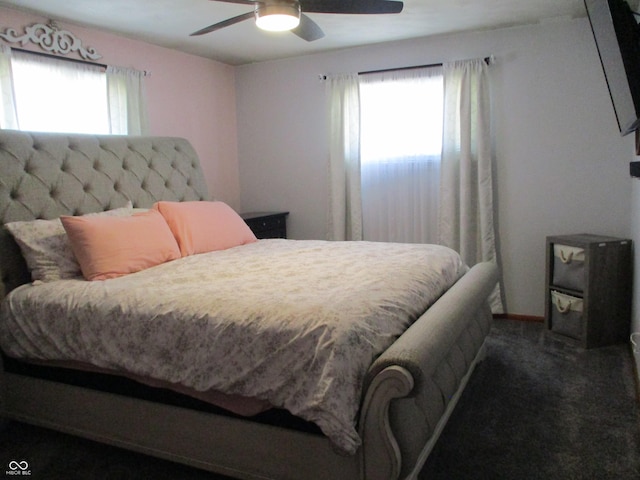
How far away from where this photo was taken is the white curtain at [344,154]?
4.19m

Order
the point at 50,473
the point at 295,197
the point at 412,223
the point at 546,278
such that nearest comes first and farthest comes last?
1. the point at 50,473
2. the point at 546,278
3. the point at 412,223
4. the point at 295,197

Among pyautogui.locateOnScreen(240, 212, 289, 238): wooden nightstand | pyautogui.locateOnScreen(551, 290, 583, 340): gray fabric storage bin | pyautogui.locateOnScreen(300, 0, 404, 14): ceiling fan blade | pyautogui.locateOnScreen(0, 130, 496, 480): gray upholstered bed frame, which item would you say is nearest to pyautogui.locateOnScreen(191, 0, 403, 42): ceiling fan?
pyautogui.locateOnScreen(300, 0, 404, 14): ceiling fan blade

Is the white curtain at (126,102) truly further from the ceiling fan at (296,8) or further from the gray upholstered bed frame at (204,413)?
the ceiling fan at (296,8)

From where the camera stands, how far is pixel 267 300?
73.3 inches

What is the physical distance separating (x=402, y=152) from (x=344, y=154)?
1.63 ft

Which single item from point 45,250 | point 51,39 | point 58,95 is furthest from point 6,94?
point 45,250

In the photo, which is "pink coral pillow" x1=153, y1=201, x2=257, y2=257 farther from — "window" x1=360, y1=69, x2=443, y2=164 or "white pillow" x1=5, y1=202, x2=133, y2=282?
"window" x1=360, y1=69, x2=443, y2=164

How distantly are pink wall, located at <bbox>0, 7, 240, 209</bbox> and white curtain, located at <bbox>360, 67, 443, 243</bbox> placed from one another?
4.37 feet

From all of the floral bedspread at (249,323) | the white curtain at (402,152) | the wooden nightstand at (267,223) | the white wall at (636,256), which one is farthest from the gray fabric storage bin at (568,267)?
the wooden nightstand at (267,223)

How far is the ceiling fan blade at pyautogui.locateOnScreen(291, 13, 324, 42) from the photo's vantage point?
258 cm

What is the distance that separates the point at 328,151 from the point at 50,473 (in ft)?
10.2

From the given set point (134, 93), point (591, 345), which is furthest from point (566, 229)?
point (134, 93)

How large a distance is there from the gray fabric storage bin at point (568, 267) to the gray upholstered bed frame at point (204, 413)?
785mm

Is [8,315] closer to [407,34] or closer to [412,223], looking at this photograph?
[412,223]
